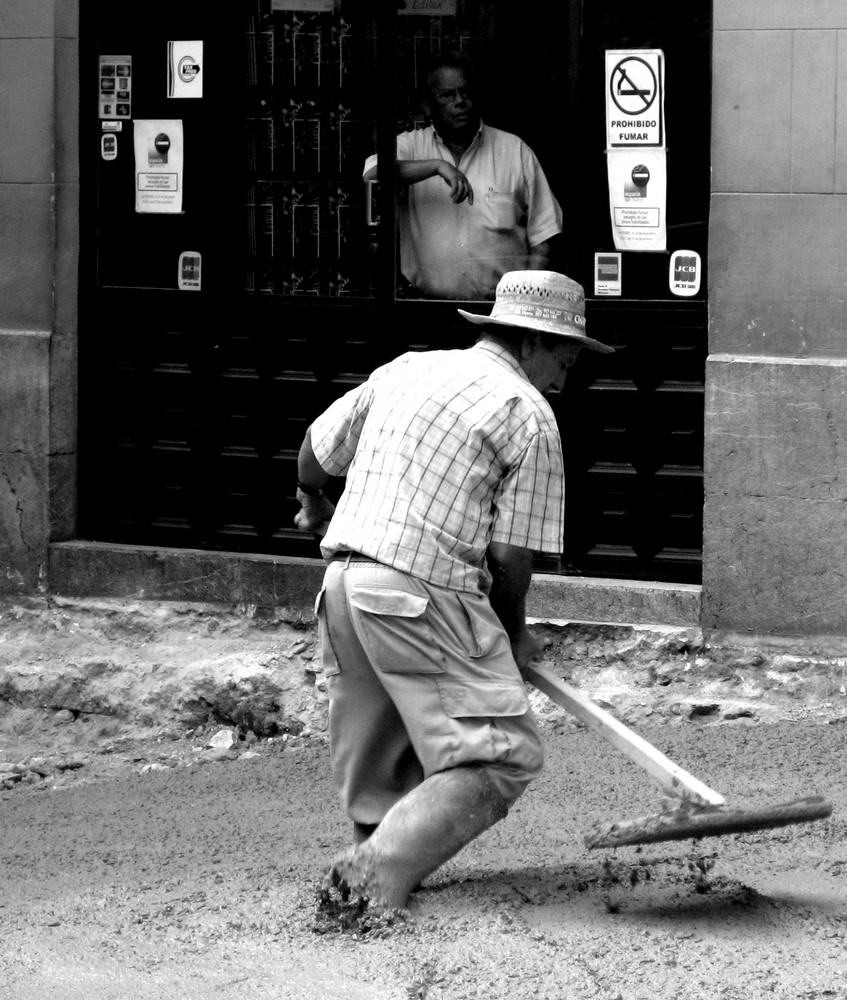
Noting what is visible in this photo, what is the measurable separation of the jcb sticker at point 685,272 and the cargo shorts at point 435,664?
2.76 meters

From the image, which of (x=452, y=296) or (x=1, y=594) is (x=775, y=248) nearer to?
(x=452, y=296)

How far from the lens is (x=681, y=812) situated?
4098 mm

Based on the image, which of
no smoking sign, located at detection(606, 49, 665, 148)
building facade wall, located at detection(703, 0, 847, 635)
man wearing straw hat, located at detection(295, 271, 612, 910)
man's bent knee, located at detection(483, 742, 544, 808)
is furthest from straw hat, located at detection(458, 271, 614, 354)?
no smoking sign, located at detection(606, 49, 665, 148)

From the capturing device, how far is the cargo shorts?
4.12m

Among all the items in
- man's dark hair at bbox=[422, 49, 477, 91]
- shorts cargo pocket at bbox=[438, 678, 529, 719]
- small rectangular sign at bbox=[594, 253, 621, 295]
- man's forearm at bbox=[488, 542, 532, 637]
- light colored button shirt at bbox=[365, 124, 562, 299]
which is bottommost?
shorts cargo pocket at bbox=[438, 678, 529, 719]

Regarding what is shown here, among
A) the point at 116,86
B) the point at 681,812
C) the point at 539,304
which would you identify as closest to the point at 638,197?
the point at 116,86

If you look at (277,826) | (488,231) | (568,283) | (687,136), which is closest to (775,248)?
(687,136)

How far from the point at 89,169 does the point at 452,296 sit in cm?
178

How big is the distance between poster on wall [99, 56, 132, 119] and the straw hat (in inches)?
145

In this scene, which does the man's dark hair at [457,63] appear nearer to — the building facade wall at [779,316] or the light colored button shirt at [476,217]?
the light colored button shirt at [476,217]

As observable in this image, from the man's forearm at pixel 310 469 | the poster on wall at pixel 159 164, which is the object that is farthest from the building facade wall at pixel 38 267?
the man's forearm at pixel 310 469

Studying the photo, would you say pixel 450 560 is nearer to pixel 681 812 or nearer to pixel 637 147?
pixel 681 812

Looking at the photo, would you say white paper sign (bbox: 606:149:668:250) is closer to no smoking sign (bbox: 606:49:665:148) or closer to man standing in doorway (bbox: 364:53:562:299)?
no smoking sign (bbox: 606:49:665:148)

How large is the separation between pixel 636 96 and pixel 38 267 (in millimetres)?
2727
